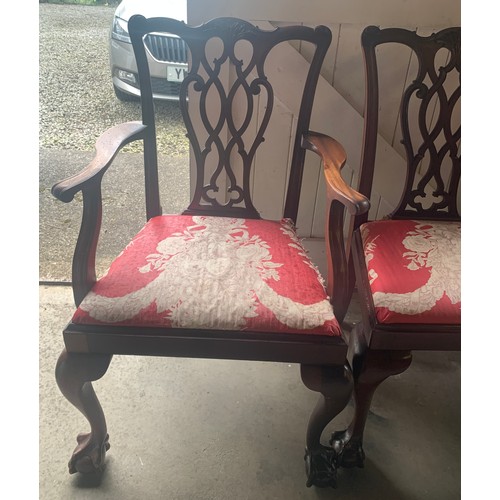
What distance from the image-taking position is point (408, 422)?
4.38ft

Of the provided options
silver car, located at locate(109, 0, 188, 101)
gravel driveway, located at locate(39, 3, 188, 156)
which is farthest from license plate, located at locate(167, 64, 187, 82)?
Result: gravel driveway, located at locate(39, 3, 188, 156)

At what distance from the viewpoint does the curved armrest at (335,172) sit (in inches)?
35.5

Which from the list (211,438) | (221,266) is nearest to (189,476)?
(211,438)

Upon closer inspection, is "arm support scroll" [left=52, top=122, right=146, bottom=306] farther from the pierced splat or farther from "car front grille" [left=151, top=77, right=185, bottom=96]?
"car front grille" [left=151, top=77, right=185, bottom=96]

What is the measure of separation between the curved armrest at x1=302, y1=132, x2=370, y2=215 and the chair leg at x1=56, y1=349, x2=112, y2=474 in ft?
1.98

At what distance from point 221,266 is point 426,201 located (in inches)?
39.0

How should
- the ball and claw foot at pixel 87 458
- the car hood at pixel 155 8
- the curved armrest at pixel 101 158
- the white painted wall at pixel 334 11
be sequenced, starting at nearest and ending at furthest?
the curved armrest at pixel 101 158
the ball and claw foot at pixel 87 458
the white painted wall at pixel 334 11
the car hood at pixel 155 8

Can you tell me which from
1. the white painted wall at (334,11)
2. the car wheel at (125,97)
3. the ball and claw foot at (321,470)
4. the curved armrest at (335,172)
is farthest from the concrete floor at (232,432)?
the car wheel at (125,97)

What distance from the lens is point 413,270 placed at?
1.06 metres

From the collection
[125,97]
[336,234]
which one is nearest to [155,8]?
[125,97]

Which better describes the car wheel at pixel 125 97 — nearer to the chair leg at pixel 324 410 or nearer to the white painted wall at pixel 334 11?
the white painted wall at pixel 334 11

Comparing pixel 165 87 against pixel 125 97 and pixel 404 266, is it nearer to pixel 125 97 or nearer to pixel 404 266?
pixel 125 97

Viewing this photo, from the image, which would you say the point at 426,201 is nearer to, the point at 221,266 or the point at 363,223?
the point at 363,223

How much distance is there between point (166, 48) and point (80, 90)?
4.23 feet
